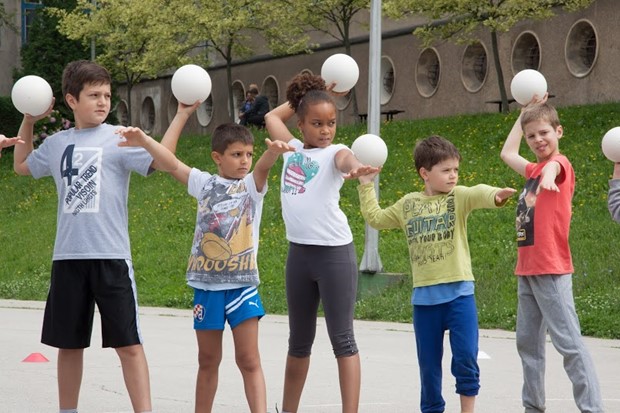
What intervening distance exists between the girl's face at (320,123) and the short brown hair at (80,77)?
3.50 feet

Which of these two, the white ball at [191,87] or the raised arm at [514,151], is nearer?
the white ball at [191,87]

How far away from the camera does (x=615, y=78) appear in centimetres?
2538

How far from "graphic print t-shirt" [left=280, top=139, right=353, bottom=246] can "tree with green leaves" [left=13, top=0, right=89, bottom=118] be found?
1233 inches

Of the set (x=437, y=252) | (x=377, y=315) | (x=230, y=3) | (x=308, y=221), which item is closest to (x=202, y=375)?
(x=308, y=221)

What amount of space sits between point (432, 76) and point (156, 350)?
23.0m

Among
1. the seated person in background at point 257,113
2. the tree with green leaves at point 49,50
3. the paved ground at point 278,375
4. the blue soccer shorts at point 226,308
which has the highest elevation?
the tree with green leaves at point 49,50

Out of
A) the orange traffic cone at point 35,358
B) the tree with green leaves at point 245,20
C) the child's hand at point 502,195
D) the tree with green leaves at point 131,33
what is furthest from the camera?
the tree with green leaves at point 131,33

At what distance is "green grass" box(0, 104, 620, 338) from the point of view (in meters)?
13.2

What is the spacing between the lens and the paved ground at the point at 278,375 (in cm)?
704

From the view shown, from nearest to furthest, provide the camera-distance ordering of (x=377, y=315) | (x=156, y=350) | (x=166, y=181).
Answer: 1. (x=156, y=350)
2. (x=377, y=315)
3. (x=166, y=181)

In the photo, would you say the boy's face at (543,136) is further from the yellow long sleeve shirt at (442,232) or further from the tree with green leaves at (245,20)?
the tree with green leaves at (245,20)

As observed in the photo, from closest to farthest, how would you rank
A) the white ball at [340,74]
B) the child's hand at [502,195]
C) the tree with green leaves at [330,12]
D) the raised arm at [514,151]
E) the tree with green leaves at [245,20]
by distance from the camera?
the child's hand at [502,195], the raised arm at [514,151], the white ball at [340,74], the tree with green leaves at [330,12], the tree with green leaves at [245,20]

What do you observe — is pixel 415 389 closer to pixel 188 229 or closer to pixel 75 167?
pixel 75 167

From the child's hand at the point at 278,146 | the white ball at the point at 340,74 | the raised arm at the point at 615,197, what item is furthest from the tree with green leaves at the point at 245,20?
the child's hand at the point at 278,146
